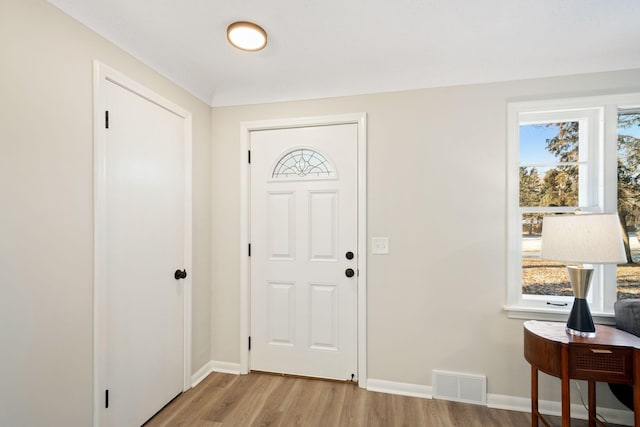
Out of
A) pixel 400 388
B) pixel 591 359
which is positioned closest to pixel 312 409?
pixel 400 388

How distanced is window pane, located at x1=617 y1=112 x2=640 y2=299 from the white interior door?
10.1ft

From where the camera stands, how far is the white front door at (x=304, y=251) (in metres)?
2.37

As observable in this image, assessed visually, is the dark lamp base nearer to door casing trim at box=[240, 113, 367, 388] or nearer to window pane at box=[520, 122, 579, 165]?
window pane at box=[520, 122, 579, 165]

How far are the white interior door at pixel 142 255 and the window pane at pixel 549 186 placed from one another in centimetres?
252

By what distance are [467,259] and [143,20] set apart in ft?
8.28

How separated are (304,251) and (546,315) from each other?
1.75m

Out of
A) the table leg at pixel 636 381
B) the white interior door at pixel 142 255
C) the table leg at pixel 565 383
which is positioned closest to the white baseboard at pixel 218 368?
the white interior door at pixel 142 255

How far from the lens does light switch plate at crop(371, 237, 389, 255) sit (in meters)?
2.29

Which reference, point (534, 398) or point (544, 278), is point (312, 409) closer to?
point (534, 398)

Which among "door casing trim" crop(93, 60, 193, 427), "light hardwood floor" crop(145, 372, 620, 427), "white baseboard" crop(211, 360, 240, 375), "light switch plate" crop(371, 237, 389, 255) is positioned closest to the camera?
"door casing trim" crop(93, 60, 193, 427)

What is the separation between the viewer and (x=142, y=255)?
1.89 metres

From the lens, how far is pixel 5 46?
4.01 feet

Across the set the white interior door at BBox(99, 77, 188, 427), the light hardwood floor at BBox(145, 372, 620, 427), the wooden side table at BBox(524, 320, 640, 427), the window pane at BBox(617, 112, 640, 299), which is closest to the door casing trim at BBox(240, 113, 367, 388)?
the light hardwood floor at BBox(145, 372, 620, 427)

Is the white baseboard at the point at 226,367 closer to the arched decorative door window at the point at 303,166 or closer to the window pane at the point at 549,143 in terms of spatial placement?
the arched decorative door window at the point at 303,166
